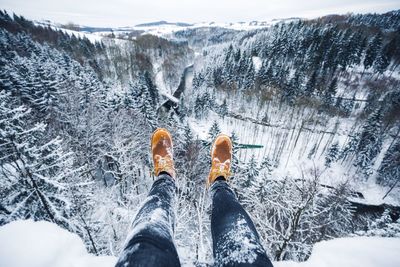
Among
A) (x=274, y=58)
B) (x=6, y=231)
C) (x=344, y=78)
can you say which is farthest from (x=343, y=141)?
(x=6, y=231)

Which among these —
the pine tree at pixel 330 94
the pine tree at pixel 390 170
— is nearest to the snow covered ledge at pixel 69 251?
the pine tree at pixel 390 170

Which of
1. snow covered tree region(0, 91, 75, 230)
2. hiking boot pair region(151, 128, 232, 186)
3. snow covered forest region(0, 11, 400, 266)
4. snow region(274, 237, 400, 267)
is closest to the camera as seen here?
snow region(274, 237, 400, 267)

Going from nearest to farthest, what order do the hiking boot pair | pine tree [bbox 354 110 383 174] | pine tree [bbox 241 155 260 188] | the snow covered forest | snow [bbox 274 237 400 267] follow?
snow [bbox 274 237 400 267] < the hiking boot pair < the snow covered forest < pine tree [bbox 241 155 260 188] < pine tree [bbox 354 110 383 174]

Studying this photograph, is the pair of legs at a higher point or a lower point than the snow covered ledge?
higher

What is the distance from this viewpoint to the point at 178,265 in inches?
Result: 77.7

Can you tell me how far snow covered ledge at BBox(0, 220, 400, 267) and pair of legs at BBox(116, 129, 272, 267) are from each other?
0.60 metres

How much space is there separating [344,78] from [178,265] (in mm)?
70542

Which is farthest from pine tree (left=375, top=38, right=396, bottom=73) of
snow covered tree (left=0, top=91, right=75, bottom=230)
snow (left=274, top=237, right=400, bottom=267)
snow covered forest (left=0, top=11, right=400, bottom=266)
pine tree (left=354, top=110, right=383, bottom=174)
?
snow covered tree (left=0, top=91, right=75, bottom=230)

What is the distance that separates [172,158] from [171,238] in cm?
344

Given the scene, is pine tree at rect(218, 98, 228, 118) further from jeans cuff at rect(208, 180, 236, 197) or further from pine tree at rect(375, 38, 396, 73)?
pine tree at rect(375, 38, 396, 73)

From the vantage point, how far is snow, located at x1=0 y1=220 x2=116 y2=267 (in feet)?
6.67

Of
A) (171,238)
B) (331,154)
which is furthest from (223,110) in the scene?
(171,238)

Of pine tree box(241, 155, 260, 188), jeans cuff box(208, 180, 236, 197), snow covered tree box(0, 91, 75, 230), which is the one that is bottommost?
pine tree box(241, 155, 260, 188)

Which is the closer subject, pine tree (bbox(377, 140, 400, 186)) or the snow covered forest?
the snow covered forest
